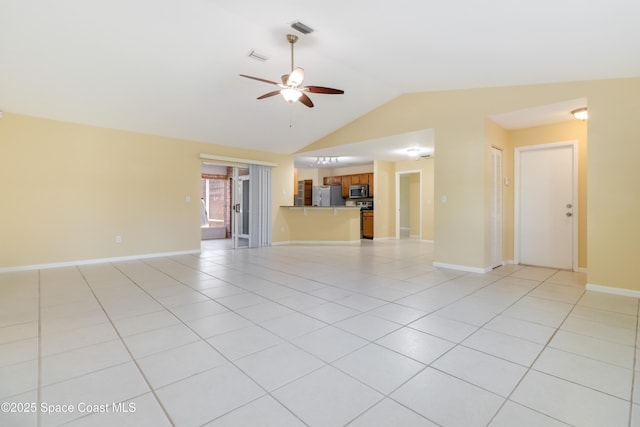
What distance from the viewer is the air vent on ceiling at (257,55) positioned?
386 centimetres

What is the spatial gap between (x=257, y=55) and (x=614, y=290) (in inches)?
208

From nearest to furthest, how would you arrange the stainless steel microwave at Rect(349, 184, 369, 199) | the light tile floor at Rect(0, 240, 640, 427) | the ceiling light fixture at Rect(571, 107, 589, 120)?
1. the light tile floor at Rect(0, 240, 640, 427)
2. the ceiling light fixture at Rect(571, 107, 589, 120)
3. the stainless steel microwave at Rect(349, 184, 369, 199)

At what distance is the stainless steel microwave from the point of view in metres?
9.67

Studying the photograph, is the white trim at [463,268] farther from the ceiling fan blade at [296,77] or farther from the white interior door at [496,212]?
the ceiling fan blade at [296,77]

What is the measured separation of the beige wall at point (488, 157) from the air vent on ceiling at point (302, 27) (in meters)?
2.58

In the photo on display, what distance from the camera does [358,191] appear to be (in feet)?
32.2

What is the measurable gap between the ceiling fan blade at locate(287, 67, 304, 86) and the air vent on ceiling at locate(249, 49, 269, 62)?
887 mm

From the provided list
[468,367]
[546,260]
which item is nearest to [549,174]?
[546,260]

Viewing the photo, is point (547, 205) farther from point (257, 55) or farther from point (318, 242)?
point (257, 55)

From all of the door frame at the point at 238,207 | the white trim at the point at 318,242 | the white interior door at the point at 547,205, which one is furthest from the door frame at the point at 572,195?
the door frame at the point at 238,207

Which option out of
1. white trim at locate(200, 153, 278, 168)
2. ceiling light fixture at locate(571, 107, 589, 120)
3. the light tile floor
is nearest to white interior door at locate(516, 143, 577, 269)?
ceiling light fixture at locate(571, 107, 589, 120)

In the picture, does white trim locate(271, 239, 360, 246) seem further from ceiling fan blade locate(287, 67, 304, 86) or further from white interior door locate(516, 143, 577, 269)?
ceiling fan blade locate(287, 67, 304, 86)

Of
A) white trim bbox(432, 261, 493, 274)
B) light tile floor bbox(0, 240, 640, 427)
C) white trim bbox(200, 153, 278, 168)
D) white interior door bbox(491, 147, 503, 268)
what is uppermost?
white trim bbox(200, 153, 278, 168)

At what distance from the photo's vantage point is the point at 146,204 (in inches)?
227
